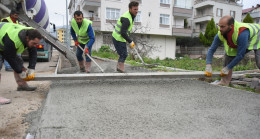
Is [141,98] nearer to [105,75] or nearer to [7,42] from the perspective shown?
[105,75]

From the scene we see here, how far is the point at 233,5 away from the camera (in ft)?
102

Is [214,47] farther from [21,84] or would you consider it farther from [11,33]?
[21,84]

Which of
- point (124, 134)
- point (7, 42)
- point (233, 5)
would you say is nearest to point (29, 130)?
point (124, 134)

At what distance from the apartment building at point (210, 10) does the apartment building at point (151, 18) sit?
15.0ft

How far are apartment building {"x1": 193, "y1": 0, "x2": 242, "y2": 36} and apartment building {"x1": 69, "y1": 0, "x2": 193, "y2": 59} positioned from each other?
4.58 m

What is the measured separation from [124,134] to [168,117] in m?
0.63

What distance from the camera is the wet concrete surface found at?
1.80m

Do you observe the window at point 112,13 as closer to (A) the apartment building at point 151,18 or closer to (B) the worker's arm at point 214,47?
(A) the apartment building at point 151,18

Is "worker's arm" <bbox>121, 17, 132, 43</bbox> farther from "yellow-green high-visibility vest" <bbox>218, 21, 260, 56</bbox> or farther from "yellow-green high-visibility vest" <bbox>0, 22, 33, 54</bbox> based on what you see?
"yellow-green high-visibility vest" <bbox>0, 22, 33, 54</bbox>

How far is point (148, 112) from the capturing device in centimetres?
229

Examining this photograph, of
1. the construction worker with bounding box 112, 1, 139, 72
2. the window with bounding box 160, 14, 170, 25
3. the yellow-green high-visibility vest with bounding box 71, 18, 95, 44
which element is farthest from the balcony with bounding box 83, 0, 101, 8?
the construction worker with bounding box 112, 1, 139, 72

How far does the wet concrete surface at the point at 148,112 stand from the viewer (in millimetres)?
1796

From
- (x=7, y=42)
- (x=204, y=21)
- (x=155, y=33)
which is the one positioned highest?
(x=204, y=21)

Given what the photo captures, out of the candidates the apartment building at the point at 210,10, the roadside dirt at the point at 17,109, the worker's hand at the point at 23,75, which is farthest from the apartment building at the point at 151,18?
the worker's hand at the point at 23,75
